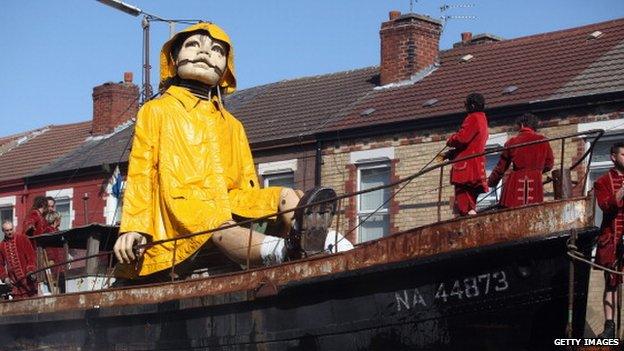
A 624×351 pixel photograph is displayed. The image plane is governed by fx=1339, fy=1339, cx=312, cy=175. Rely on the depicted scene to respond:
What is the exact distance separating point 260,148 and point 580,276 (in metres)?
15.0

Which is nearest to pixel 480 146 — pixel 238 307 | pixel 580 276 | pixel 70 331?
pixel 580 276

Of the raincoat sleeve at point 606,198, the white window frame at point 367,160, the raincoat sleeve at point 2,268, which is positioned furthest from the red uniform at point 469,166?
the white window frame at point 367,160

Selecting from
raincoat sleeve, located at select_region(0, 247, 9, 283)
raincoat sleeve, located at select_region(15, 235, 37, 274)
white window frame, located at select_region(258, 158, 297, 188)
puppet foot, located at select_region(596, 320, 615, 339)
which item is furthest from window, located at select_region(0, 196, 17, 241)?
puppet foot, located at select_region(596, 320, 615, 339)

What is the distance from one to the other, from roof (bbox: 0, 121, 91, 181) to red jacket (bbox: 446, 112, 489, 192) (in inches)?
835

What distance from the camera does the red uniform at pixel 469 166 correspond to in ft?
42.5

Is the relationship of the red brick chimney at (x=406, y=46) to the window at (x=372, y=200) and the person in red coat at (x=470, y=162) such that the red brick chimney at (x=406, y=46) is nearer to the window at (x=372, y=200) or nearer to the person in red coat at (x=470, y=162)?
the window at (x=372, y=200)

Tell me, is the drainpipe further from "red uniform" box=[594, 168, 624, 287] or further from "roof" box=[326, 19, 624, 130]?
"red uniform" box=[594, 168, 624, 287]

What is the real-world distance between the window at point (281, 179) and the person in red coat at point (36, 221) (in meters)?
8.44

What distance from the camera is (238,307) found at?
13508mm

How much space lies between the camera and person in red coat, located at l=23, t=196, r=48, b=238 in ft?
58.9

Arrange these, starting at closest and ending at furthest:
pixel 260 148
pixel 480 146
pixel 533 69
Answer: pixel 480 146 → pixel 533 69 → pixel 260 148

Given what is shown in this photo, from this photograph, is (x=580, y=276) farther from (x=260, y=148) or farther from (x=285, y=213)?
(x=260, y=148)

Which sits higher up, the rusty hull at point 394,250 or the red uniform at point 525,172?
the red uniform at point 525,172

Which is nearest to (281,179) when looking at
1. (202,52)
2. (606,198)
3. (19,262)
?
(19,262)
